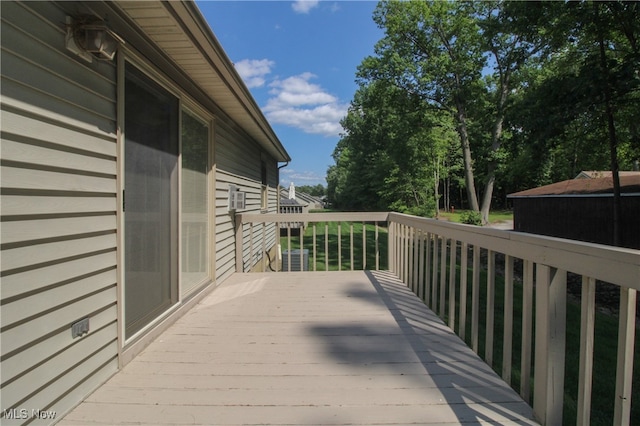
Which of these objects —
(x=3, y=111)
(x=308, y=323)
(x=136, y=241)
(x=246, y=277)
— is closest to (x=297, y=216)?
(x=246, y=277)

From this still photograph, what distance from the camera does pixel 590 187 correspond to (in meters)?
10.7

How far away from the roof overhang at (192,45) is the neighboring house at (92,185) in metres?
0.01

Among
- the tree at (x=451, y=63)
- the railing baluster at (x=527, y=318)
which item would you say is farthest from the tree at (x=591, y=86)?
the railing baluster at (x=527, y=318)

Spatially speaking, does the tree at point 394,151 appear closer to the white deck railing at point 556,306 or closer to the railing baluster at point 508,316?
the white deck railing at point 556,306

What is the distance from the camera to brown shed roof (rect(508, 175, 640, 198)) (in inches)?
355

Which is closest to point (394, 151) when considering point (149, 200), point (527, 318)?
point (149, 200)

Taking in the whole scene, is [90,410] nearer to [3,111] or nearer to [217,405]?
[217,405]

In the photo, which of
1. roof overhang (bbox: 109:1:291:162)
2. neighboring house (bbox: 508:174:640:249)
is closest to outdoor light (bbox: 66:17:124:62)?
roof overhang (bbox: 109:1:291:162)

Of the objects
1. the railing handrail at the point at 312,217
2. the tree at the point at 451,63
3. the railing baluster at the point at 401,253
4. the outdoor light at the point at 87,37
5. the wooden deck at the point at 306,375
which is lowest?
the wooden deck at the point at 306,375

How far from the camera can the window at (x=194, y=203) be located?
10.3ft

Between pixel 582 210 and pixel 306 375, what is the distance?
11.1 meters

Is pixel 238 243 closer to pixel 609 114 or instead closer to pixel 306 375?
pixel 306 375

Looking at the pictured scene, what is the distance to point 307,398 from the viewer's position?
1.78m

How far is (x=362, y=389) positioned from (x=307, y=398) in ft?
0.99
